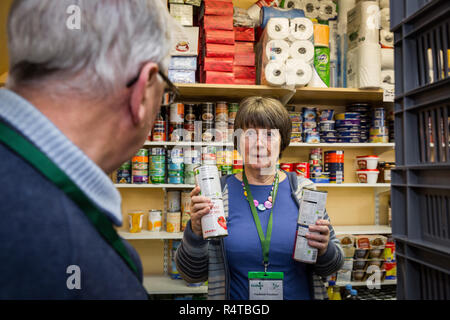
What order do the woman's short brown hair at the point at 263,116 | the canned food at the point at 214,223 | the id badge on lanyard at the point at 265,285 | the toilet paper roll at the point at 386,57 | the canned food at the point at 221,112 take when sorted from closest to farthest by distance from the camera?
1. the canned food at the point at 214,223
2. the id badge on lanyard at the point at 265,285
3. the woman's short brown hair at the point at 263,116
4. the canned food at the point at 221,112
5. the toilet paper roll at the point at 386,57

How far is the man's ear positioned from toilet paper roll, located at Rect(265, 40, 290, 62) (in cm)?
201

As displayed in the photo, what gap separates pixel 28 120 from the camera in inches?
16.9

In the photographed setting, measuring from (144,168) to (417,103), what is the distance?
1991 mm

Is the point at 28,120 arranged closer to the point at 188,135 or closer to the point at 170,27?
the point at 170,27

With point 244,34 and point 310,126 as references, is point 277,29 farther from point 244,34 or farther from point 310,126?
point 310,126

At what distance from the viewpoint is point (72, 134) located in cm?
47

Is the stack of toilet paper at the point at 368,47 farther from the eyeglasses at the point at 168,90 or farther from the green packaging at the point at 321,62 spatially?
the eyeglasses at the point at 168,90

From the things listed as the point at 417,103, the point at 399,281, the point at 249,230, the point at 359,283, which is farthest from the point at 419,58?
the point at 359,283

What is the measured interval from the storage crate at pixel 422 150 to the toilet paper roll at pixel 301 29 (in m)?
1.56

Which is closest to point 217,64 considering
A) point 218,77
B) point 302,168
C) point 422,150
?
point 218,77

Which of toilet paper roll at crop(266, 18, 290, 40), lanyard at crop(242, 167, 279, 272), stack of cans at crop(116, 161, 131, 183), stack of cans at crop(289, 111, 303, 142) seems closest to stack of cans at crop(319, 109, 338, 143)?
stack of cans at crop(289, 111, 303, 142)

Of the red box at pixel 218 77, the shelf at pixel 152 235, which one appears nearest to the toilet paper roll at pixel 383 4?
the red box at pixel 218 77

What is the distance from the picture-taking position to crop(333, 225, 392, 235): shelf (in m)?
2.68

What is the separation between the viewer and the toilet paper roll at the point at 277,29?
7.85ft
